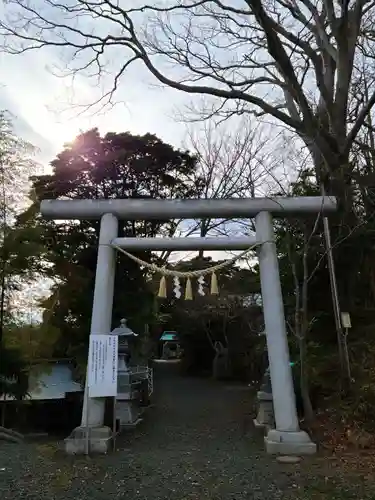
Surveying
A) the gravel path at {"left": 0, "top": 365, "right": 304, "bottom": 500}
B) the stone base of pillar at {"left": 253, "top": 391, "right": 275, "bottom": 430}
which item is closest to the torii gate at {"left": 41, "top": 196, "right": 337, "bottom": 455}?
the gravel path at {"left": 0, "top": 365, "right": 304, "bottom": 500}

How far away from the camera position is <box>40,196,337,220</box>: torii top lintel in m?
6.69

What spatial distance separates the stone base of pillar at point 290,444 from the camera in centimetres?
552

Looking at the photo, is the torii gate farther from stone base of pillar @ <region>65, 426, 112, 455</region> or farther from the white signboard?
the white signboard

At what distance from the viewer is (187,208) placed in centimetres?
679

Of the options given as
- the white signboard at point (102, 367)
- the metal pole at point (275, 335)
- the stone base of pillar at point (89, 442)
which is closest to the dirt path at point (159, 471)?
the stone base of pillar at point (89, 442)

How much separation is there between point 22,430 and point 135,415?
4518mm

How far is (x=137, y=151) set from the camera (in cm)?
1380

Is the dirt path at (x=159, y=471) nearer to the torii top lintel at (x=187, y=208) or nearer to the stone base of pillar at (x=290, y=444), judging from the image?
the stone base of pillar at (x=290, y=444)

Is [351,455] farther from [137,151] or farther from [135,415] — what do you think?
[137,151]

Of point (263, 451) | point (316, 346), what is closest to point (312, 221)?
point (316, 346)

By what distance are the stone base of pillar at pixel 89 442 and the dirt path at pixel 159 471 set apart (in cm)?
15

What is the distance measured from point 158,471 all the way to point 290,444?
5.62ft

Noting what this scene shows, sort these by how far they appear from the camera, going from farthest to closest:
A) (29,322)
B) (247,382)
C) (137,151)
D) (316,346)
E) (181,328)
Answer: (181,328)
(247,382)
(137,151)
(29,322)
(316,346)

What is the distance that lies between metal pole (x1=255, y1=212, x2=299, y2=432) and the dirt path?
1.80ft
